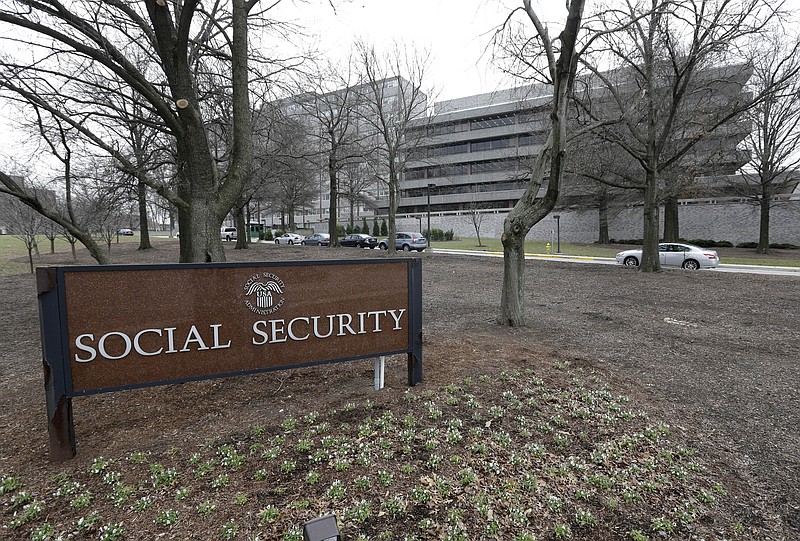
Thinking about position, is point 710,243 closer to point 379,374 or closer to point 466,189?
point 466,189

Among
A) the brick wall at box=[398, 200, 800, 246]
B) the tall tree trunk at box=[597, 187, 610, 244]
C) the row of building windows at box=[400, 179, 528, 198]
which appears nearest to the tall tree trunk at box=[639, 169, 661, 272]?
the brick wall at box=[398, 200, 800, 246]

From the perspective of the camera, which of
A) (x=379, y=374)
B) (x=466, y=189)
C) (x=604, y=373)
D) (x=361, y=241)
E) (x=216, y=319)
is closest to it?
(x=216, y=319)

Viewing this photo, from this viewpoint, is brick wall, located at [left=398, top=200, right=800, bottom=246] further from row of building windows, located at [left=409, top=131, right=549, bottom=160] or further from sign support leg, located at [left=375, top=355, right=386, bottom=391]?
sign support leg, located at [left=375, top=355, right=386, bottom=391]

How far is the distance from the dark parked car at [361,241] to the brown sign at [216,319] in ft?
97.3

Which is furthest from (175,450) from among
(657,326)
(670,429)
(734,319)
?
(734,319)

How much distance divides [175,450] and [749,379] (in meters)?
6.47

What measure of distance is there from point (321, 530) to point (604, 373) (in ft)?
15.4

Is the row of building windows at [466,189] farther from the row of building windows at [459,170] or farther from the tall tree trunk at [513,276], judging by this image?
the tall tree trunk at [513,276]

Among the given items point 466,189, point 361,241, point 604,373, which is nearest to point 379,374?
point 604,373

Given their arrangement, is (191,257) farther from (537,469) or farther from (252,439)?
(537,469)

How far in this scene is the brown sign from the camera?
126 inches

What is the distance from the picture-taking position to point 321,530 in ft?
5.57

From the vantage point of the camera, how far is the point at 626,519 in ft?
9.15

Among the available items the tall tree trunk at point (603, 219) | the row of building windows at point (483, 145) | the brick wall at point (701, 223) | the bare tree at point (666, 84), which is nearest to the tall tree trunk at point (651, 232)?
the bare tree at point (666, 84)
